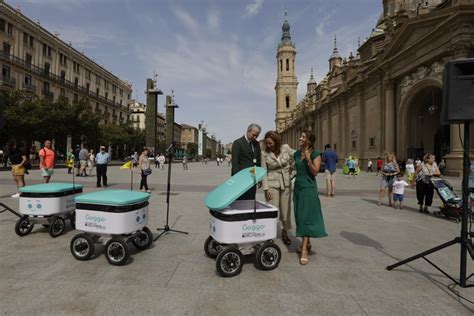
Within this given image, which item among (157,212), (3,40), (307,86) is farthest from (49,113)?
(307,86)

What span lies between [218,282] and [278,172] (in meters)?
2.19

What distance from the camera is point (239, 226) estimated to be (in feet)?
12.4

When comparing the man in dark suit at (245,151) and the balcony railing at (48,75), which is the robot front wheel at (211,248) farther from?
the balcony railing at (48,75)

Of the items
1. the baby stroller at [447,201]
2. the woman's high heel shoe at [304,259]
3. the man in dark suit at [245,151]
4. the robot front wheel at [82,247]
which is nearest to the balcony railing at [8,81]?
the robot front wheel at [82,247]

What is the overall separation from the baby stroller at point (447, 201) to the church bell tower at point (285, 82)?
3712 inches

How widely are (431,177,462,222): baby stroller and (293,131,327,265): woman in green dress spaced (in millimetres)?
5579

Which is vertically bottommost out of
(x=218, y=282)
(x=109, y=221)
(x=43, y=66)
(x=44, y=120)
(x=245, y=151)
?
(x=218, y=282)

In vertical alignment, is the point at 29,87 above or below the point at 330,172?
above

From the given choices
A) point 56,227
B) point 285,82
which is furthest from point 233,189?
point 285,82

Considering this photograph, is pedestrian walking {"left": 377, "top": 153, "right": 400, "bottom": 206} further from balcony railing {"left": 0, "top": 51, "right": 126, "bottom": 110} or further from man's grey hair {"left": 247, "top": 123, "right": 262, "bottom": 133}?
balcony railing {"left": 0, "top": 51, "right": 126, "bottom": 110}

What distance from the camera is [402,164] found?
2575cm

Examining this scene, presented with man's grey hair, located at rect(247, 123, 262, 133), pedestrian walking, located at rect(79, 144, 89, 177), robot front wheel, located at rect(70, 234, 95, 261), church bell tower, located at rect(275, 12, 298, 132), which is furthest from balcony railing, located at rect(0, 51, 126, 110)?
church bell tower, located at rect(275, 12, 298, 132)

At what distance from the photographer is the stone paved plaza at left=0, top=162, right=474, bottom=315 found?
3.03m

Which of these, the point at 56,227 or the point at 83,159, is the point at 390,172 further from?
the point at 83,159
